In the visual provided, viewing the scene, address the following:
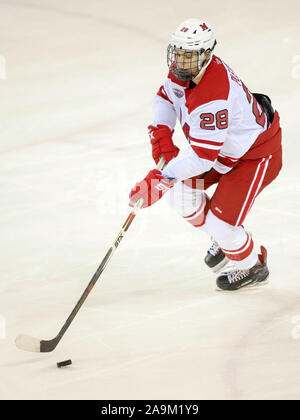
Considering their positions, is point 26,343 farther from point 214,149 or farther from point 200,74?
point 200,74

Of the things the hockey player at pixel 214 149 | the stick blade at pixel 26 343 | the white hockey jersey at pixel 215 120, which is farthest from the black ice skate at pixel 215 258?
the stick blade at pixel 26 343

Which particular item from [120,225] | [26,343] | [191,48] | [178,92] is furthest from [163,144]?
[26,343]

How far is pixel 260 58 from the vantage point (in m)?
5.30

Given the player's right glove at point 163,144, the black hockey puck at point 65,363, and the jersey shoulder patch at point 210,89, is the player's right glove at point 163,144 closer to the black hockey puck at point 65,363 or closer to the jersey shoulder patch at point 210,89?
the jersey shoulder patch at point 210,89

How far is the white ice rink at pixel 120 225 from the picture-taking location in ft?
7.85

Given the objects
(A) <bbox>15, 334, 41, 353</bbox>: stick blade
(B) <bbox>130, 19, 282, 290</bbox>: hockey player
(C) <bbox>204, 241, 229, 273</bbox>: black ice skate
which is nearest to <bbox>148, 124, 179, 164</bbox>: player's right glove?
(B) <bbox>130, 19, 282, 290</bbox>: hockey player

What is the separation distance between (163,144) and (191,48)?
0.45 metres

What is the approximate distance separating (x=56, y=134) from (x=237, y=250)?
201 centimetres

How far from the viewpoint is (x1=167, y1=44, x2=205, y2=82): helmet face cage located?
2539 millimetres

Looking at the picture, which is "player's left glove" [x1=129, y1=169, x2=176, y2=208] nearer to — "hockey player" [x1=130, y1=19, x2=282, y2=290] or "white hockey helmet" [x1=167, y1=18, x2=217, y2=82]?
"hockey player" [x1=130, y1=19, x2=282, y2=290]

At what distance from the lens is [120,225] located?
11.6 ft

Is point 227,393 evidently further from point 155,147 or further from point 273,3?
point 273,3

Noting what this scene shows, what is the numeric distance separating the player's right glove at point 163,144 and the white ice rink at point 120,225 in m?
0.57

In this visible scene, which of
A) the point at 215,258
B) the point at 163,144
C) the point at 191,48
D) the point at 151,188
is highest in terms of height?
the point at 191,48
